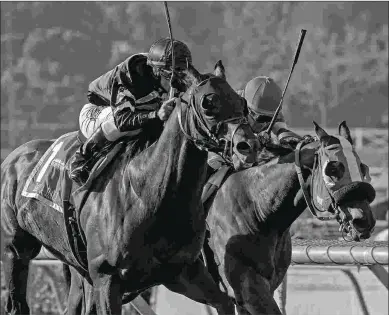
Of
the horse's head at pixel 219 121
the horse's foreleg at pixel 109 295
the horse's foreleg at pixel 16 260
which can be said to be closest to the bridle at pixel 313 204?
the horse's head at pixel 219 121

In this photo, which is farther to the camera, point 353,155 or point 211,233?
point 211,233

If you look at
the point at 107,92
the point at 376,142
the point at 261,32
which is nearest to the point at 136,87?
the point at 107,92

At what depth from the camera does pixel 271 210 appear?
27.0 ft

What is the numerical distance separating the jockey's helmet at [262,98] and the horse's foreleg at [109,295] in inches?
83.5

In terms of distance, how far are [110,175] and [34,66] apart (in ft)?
174

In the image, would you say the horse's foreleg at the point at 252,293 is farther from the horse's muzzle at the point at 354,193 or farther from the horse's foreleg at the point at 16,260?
the horse's foreleg at the point at 16,260

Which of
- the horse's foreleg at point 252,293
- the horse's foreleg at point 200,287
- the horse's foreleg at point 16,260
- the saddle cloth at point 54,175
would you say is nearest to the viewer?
the horse's foreleg at point 200,287

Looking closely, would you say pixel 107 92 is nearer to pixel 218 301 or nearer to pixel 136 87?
pixel 136 87

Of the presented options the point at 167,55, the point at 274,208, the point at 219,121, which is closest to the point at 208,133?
the point at 219,121

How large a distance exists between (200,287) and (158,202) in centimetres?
62

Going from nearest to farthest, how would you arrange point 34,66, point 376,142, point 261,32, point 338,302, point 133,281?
1. point 133,281
2. point 338,302
3. point 376,142
4. point 34,66
5. point 261,32

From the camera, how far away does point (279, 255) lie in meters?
8.27

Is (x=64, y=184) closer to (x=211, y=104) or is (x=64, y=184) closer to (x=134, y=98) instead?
(x=134, y=98)

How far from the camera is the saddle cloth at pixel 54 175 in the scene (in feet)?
27.0
